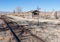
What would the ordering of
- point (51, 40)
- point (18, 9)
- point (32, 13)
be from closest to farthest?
1. point (51, 40)
2. point (32, 13)
3. point (18, 9)

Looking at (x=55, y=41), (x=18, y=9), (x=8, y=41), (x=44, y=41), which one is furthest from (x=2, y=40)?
(x=18, y=9)

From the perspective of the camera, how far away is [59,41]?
268 inches

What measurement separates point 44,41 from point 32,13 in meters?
Answer: 33.2

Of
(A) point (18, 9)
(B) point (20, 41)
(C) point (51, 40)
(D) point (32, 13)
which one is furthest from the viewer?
(A) point (18, 9)

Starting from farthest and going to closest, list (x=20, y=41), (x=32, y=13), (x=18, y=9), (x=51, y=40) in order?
(x=18, y=9), (x=32, y=13), (x=51, y=40), (x=20, y=41)

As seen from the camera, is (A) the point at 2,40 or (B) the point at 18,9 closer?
(A) the point at 2,40

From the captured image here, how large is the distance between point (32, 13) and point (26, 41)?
33.4 metres

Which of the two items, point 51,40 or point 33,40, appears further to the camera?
point 51,40

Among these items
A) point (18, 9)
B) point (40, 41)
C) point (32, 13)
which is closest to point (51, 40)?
point (40, 41)

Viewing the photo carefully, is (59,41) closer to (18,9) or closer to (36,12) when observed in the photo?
(36,12)

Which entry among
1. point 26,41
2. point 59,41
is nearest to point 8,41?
point 26,41

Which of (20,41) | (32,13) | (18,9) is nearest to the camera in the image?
(20,41)

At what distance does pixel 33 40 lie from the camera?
6.21 m

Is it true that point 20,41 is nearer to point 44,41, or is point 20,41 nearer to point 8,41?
point 8,41
